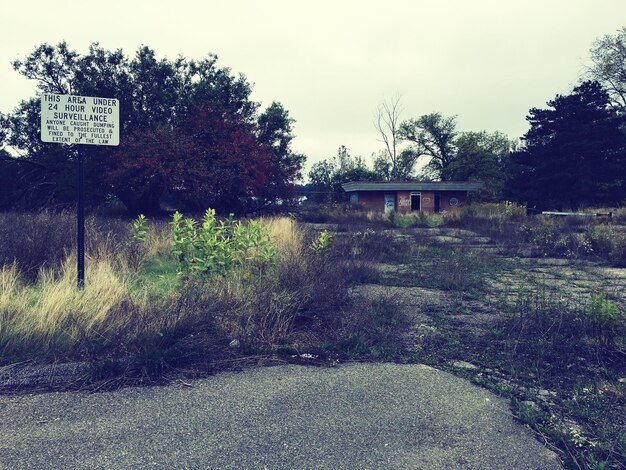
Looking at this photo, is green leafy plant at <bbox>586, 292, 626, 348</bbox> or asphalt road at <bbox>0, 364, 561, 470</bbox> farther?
green leafy plant at <bbox>586, 292, 626, 348</bbox>

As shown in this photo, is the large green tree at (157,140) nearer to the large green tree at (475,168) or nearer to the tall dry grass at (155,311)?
the tall dry grass at (155,311)

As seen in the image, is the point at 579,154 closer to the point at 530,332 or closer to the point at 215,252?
the point at 530,332

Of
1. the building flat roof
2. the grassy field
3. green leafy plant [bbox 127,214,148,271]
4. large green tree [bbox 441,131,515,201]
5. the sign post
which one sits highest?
large green tree [bbox 441,131,515,201]

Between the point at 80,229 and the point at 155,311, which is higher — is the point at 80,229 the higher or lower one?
the higher one

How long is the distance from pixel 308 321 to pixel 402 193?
113 ft

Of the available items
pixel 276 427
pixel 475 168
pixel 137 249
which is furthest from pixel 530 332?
pixel 475 168

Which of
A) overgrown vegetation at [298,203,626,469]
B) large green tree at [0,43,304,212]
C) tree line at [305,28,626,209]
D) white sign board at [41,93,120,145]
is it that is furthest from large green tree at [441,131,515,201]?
white sign board at [41,93,120,145]

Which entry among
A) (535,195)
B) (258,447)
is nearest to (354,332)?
(258,447)

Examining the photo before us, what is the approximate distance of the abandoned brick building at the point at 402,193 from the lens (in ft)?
125

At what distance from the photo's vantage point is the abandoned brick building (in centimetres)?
3812

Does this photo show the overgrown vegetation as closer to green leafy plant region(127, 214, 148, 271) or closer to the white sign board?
green leafy plant region(127, 214, 148, 271)

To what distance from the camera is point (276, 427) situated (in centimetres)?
300

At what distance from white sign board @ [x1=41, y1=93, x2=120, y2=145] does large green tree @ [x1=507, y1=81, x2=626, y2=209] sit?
33.6 meters

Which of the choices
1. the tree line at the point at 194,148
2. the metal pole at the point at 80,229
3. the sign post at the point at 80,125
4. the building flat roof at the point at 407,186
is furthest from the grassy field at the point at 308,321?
the building flat roof at the point at 407,186
